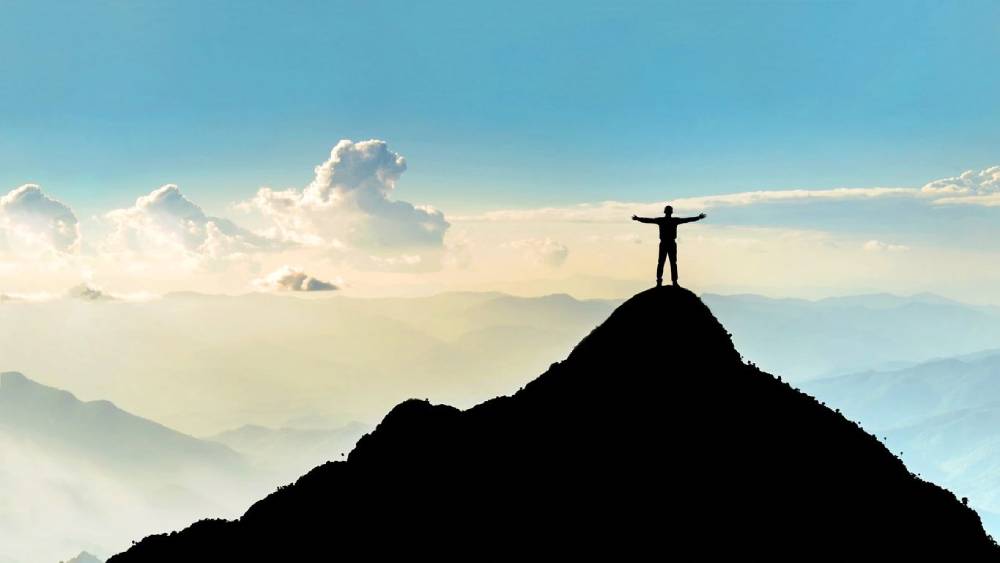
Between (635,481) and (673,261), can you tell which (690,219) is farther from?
(635,481)

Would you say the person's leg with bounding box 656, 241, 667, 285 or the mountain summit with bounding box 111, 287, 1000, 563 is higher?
the person's leg with bounding box 656, 241, 667, 285

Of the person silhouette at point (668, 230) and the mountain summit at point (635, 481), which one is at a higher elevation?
the person silhouette at point (668, 230)

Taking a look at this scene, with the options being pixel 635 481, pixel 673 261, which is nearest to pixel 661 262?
pixel 673 261

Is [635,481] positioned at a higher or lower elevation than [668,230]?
lower

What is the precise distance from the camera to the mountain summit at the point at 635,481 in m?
33.0

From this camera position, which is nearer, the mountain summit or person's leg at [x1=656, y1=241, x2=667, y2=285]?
the mountain summit

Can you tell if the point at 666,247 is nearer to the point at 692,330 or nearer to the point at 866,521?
the point at 692,330

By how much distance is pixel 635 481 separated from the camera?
112 feet

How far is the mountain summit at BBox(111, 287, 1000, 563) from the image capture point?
108ft

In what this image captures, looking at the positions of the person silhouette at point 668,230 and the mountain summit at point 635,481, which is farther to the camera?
the person silhouette at point 668,230

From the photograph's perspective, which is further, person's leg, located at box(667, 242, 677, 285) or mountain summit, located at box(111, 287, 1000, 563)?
person's leg, located at box(667, 242, 677, 285)

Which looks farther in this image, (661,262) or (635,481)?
(661,262)

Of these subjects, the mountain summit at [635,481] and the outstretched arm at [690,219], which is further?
the outstretched arm at [690,219]

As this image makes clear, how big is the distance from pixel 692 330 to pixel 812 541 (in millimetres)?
11814
